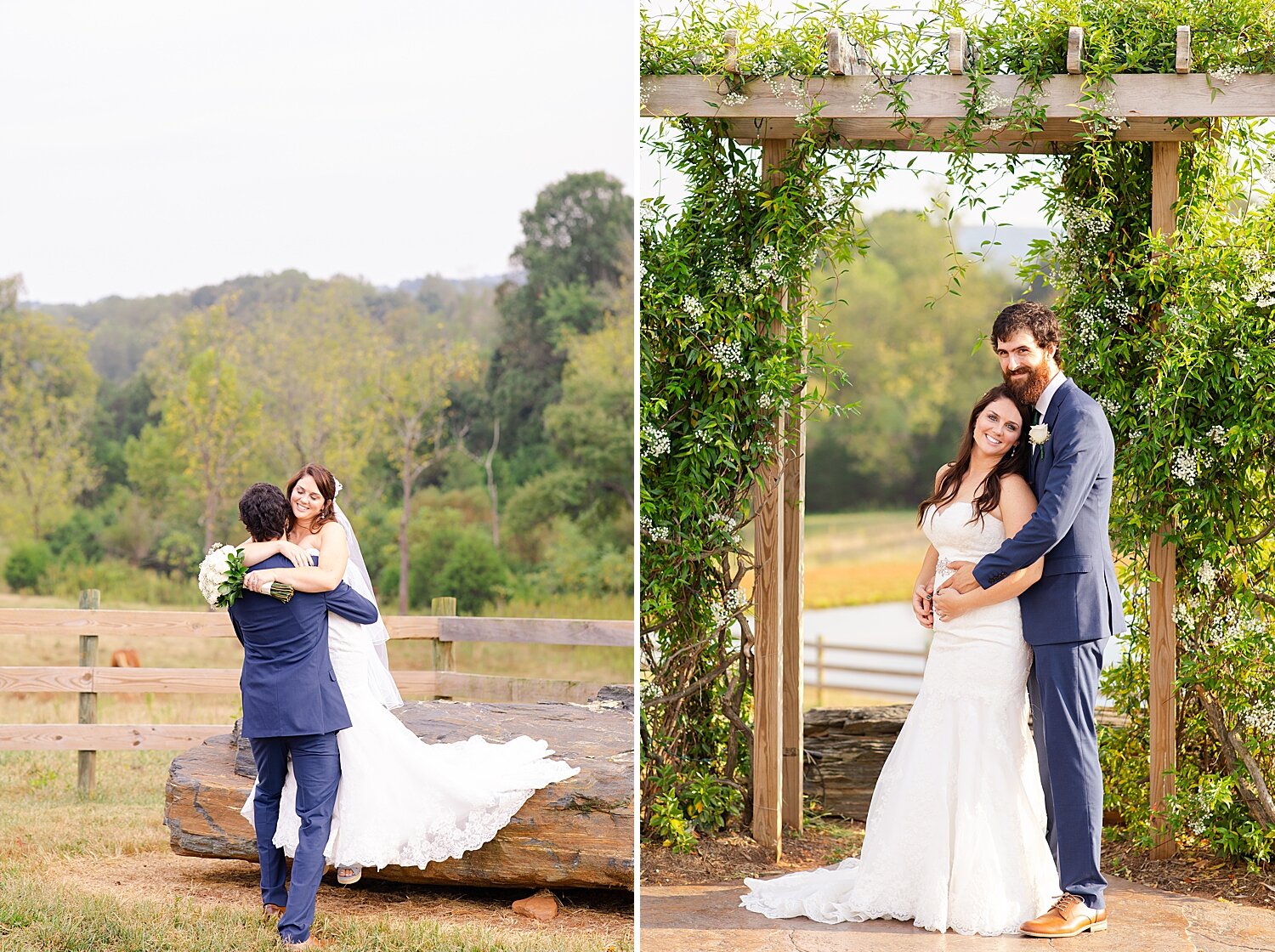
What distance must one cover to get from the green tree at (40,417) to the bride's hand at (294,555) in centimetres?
1695

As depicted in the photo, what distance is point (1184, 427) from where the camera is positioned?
4426mm

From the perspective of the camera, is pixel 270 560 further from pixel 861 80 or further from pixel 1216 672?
pixel 1216 672

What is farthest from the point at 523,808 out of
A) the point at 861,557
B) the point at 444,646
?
the point at 861,557

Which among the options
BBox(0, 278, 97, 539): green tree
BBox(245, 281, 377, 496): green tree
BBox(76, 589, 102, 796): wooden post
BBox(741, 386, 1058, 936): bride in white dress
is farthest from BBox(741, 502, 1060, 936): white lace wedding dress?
BBox(0, 278, 97, 539): green tree

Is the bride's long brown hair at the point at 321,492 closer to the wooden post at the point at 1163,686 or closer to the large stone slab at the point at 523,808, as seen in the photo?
the large stone slab at the point at 523,808

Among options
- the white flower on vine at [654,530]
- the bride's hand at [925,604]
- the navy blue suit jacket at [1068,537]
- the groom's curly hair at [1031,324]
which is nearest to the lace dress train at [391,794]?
the white flower on vine at [654,530]

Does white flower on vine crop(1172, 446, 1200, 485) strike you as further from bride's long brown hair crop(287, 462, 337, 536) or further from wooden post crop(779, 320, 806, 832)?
bride's long brown hair crop(287, 462, 337, 536)

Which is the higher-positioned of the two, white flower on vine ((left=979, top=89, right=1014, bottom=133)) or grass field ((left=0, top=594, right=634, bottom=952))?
white flower on vine ((left=979, top=89, right=1014, bottom=133))

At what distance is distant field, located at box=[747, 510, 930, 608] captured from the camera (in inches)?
923

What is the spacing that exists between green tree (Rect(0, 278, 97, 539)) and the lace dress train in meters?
16.8

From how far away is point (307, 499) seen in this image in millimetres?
4145

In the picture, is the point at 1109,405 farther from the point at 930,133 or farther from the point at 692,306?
the point at 692,306

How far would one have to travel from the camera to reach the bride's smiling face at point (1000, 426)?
3965mm

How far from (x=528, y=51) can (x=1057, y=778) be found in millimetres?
19085
